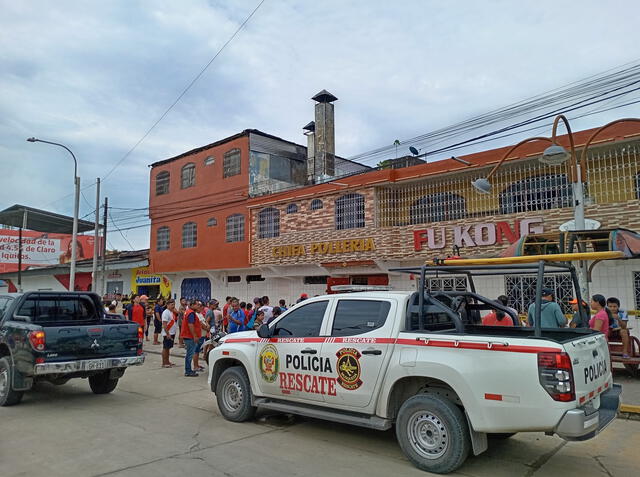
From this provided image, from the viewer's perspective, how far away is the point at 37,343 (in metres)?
7.25

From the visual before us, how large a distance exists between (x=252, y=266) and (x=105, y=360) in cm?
1389

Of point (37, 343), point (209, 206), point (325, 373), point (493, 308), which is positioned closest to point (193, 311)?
point (37, 343)

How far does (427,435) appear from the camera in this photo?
16.3 feet

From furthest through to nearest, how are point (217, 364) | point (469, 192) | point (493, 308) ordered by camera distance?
point (469, 192)
point (217, 364)
point (493, 308)

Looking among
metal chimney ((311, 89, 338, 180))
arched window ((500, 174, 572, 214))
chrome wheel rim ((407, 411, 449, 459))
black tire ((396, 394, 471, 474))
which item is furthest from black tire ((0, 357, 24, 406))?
metal chimney ((311, 89, 338, 180))

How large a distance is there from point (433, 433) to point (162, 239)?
24381 mm

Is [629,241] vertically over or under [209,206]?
under

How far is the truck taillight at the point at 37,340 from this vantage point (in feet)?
23.8

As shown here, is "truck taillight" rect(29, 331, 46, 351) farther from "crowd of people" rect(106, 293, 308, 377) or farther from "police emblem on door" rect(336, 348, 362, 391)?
"police emblem on door" rect(336, 348, 362, 391)

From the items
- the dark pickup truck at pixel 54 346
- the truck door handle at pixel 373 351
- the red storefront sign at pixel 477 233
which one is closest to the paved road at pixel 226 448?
the dark pickup truck at pixel 54 346

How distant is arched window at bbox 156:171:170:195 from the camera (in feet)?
89.8

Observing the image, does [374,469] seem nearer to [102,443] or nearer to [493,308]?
[493,308]

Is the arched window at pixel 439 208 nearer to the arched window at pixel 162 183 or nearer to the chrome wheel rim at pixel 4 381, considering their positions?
the chrome wheel rim at pixel 4 381

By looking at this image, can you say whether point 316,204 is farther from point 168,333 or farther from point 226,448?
point 226,448
